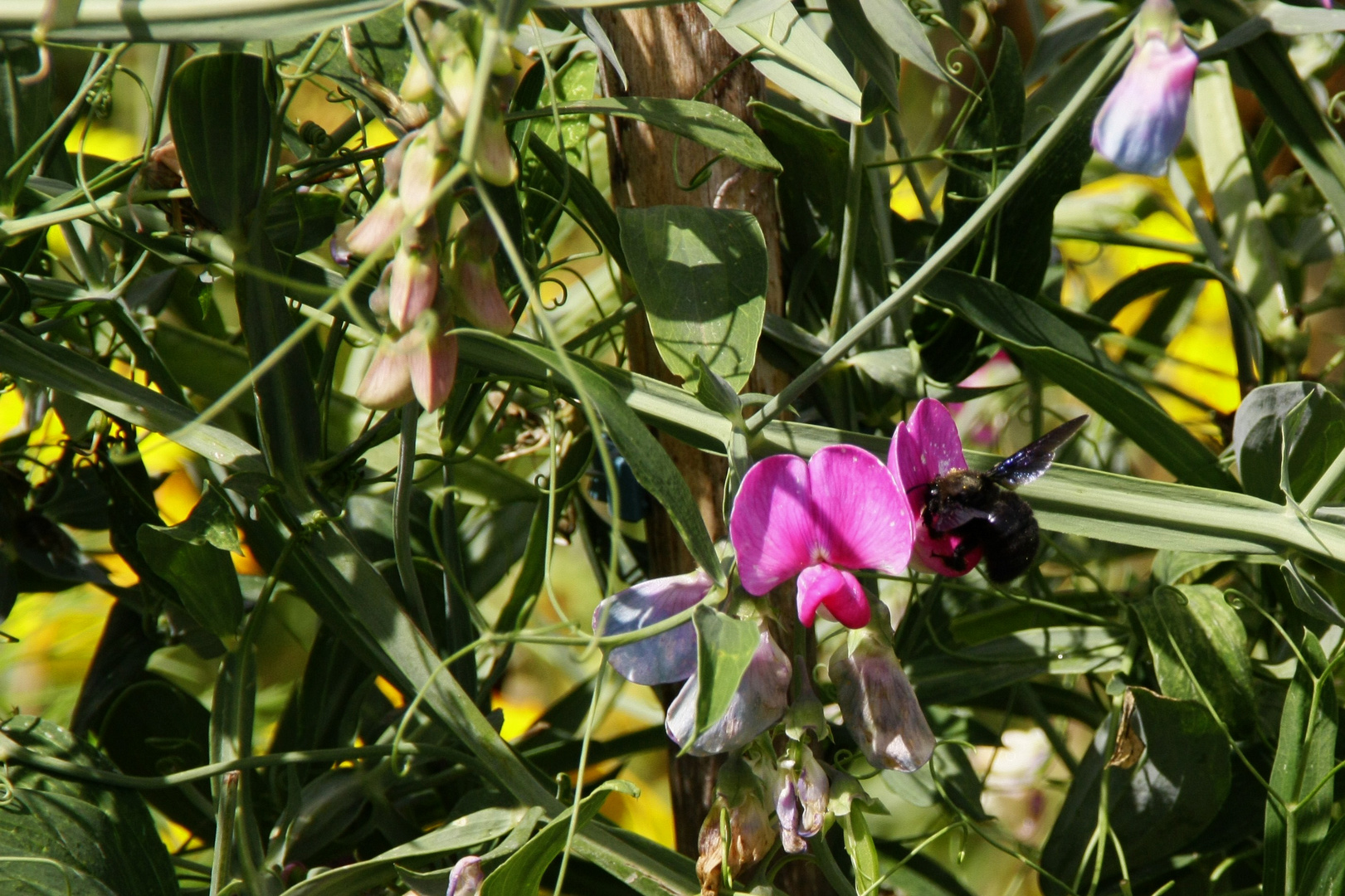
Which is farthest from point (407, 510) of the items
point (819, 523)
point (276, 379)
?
point (819, 523)

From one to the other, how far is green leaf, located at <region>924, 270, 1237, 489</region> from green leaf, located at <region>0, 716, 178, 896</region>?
19.8 inches

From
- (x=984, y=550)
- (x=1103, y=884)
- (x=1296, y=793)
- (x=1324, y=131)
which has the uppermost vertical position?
(x=1324, y=131)

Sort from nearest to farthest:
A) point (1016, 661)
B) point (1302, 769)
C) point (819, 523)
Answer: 1. point (819, 523)
2. point (1302, 769)
3. point (1016, 661)

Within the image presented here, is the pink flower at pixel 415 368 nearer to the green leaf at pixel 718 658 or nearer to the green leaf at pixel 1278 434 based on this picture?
the green leaf at pixel 718 658

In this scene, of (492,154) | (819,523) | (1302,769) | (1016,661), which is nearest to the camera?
(492,154)

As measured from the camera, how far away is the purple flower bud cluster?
1.10 ft

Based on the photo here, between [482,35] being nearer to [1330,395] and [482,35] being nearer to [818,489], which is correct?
[818,489]

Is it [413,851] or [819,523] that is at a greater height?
[819,523]

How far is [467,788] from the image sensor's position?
71cm

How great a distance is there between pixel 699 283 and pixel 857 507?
0.42ft

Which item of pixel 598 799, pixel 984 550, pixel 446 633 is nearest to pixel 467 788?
pixel 446 633

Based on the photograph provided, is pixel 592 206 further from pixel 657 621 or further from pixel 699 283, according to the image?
pixel 657 621

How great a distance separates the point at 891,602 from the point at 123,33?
1.68ft

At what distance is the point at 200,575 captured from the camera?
534 mm
